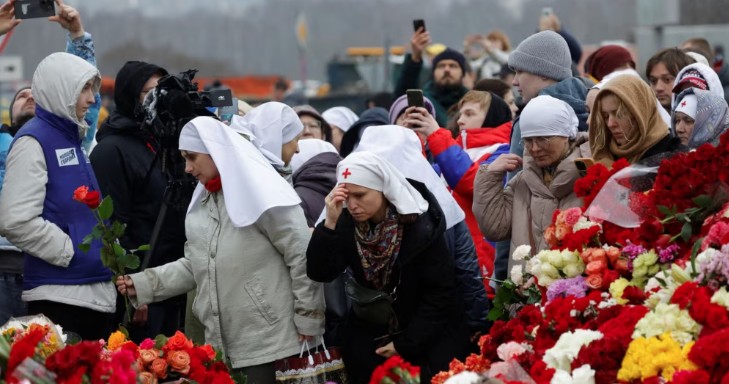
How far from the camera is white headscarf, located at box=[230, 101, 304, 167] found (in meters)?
6.52

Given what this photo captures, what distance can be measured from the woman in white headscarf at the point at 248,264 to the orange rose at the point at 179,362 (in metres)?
0.69

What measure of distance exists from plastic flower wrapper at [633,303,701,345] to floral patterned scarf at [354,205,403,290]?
67.1 inches

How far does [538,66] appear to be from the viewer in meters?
7.09

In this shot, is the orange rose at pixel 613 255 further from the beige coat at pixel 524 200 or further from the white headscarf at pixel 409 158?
the white headscarf at pixel 409 158

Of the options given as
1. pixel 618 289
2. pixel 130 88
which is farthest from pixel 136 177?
pixel 618 289

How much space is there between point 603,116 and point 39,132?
8.88 ft

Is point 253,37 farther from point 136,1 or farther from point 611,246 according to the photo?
point 611,246

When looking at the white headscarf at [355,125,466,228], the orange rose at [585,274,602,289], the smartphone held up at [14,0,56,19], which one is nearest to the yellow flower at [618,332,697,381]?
the orange rose at [585,274,602,289]

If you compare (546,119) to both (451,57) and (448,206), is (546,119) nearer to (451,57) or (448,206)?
(448,206)

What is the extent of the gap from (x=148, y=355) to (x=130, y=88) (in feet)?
7.39

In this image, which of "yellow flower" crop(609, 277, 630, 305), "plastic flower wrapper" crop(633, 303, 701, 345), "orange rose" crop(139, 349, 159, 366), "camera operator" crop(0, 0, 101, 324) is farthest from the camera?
"camera operator" crop(0, 0, 101, 324)

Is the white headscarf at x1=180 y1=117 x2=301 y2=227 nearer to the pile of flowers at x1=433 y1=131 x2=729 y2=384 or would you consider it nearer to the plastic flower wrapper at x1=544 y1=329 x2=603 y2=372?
the pile of flowers at x1=433 y1=131 x2=729 y2=384

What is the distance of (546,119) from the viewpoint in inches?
236

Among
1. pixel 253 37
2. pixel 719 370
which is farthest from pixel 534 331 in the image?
pixel 253 37
